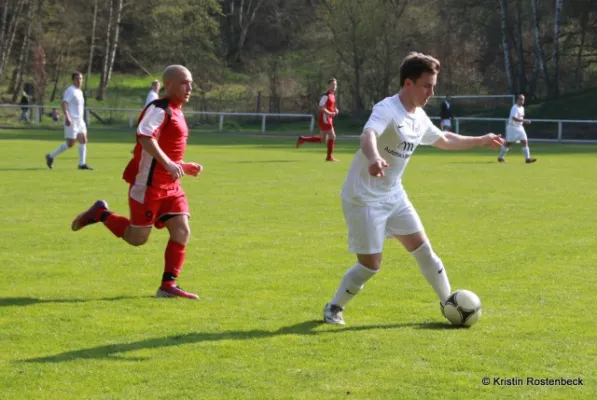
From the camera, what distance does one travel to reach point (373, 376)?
19.1 feet

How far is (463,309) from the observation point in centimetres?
709

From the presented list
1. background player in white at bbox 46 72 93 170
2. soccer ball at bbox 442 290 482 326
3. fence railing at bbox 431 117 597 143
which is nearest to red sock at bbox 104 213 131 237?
soccer ball at bbox 442 290 482 326

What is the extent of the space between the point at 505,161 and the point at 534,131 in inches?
591

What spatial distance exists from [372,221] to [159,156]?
76.8 inches

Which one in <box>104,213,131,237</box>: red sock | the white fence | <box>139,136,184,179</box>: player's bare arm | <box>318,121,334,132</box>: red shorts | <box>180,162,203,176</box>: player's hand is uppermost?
<box>139,136,184,179</box>: player's bare arm

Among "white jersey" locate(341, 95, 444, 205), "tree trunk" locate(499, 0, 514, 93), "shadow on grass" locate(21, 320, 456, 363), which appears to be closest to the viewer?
"shadow on grass" locate(21, 320, 456, 363)

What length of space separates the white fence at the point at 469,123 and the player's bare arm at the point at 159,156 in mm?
31108

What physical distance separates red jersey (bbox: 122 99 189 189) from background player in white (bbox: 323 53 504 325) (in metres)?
1.94

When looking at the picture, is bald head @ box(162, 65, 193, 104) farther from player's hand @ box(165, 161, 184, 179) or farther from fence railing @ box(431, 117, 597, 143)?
fence railing @ box(431, 117, 597, 143)

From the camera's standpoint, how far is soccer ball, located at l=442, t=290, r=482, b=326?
7.09 metres

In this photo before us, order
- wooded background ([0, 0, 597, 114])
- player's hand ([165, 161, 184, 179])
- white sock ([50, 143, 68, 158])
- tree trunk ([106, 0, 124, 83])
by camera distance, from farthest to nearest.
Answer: tree trunk ([106, 0, 124, 83]), wooded background ([0, 0, 597, 114]), white sock ([50, 143, 68, 158]), player's hand ([165, 161, 184, 179])

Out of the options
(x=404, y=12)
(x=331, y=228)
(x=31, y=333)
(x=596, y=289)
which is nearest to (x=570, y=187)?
(x=331, y=228)

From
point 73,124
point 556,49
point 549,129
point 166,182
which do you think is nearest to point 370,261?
point 166,182

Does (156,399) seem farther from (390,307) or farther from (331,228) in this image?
(331,228)
